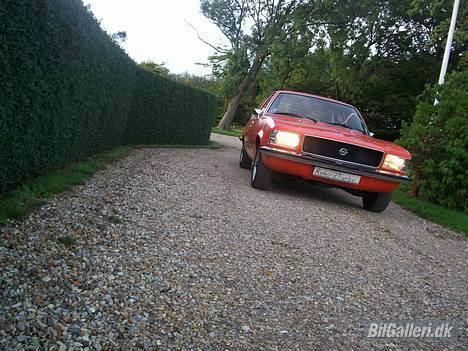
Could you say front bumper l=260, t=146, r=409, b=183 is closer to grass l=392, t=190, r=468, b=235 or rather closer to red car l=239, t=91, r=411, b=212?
red car l=239, t=91, r=411, b=212

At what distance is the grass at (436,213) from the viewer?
666 cm

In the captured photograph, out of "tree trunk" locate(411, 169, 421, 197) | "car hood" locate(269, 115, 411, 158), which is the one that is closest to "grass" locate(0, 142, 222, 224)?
"car hood" locate(269, 115, 411, 158)

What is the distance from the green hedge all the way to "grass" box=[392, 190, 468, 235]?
6141mm

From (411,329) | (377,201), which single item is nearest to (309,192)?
(377,201)

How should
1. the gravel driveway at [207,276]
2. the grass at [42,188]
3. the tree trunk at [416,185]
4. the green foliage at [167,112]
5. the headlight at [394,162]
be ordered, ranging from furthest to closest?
1. the green foliage at [167,112]
2. the tree trunk at [416,185]
3. the headlight at [394,162]
4. the grass at [42,188]
5. the gravel driveway at [207,276]

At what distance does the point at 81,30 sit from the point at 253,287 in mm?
4312

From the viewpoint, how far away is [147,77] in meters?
10.5

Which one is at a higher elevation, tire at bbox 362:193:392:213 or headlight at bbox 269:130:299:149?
headlight at bbox 269:130:299:149

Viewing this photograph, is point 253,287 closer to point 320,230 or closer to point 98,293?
point 98,293

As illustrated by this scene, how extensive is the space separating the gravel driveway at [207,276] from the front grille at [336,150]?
0.93m

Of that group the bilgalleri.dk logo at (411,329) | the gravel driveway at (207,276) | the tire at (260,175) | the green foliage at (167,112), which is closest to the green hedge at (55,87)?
the gravel driveway at (207,276)

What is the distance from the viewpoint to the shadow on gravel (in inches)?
276

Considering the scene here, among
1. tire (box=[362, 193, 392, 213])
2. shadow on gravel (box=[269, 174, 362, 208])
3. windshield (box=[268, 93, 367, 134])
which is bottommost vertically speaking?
shadow on gravel (box=[269, 174, 362, 208])

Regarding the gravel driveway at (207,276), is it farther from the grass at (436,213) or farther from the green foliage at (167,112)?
the green foliage at (167,112)
